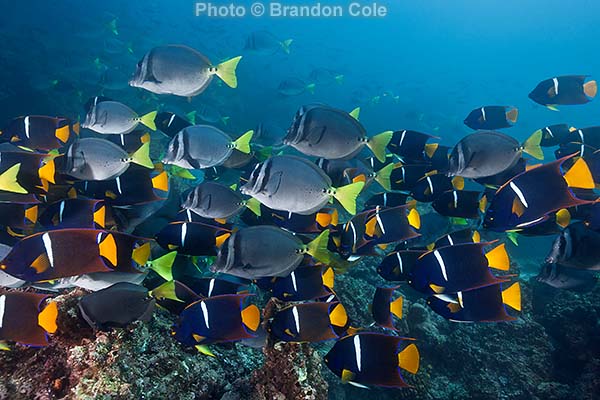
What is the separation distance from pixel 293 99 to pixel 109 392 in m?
33.4

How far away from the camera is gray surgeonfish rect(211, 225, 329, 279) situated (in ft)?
8.07

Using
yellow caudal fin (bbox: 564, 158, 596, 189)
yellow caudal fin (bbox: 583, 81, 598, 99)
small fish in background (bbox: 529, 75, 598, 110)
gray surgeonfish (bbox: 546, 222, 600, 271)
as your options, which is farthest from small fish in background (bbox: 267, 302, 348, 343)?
yellow caudal fin (bbox: 583, 81, 598, 99)

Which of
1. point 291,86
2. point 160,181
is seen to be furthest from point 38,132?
point 291,86

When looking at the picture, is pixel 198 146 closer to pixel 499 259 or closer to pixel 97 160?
pixel 97 160

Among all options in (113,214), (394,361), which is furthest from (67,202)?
(394,361)

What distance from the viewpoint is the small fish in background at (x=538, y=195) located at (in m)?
2.32

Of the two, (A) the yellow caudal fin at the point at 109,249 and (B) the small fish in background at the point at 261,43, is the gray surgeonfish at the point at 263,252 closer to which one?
(A) the yellow caudal fin at the point at 109,249

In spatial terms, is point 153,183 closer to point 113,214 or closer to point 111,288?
point 113,214

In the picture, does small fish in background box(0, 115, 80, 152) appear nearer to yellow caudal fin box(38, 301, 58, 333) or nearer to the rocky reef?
the rocky reef

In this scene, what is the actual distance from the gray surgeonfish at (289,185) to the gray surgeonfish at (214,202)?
23.1 inches

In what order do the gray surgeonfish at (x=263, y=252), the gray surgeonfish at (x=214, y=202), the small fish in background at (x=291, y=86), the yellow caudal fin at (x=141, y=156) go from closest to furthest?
1. the gray surgeonfish at (x=263, y=252)
2. the yellow caudal fin at (x=141, y=156)
3. the gray surgeonfish at (x=214, y=202)
4. the small fish in background at (x=291, y=86)

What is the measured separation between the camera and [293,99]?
110 feet

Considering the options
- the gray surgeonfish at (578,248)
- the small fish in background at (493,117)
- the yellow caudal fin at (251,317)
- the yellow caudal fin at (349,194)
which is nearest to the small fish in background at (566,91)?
the small fish in background at (493,117)

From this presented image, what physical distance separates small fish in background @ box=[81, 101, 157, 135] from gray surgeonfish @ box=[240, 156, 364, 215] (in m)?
1.84
